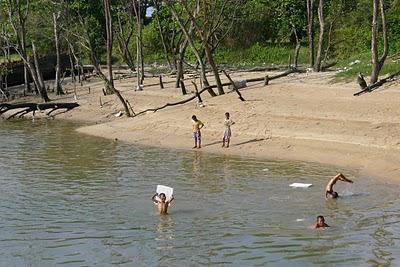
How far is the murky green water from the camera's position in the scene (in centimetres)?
1351

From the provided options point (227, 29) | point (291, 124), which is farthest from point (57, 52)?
point (291, 124)

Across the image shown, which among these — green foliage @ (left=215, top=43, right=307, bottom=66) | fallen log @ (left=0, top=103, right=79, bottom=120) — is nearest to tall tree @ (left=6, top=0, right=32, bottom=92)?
fallen log @ (left=0, top=103, right=79, bottom=120)

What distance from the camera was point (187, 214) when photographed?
17.0m

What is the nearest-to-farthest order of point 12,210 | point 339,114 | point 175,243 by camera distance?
point 175,243
point 12,210
point 339,114

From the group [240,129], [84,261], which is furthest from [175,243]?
[240,129]

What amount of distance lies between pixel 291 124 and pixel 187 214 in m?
10.9

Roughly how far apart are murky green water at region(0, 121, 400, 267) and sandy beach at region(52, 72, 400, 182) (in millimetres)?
1406

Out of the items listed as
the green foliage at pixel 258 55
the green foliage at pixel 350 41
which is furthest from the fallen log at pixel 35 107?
the green foliage at pixel 350 41

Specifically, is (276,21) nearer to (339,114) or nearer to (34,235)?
(339,114)

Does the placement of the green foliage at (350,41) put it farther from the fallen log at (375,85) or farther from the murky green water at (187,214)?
the murky green water at (187,214)

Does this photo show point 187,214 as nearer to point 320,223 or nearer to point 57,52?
point 320,223

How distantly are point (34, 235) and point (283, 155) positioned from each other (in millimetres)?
11029

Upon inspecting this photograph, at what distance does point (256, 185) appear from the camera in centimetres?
2008

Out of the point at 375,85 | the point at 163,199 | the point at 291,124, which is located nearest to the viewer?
the point at 163,199
